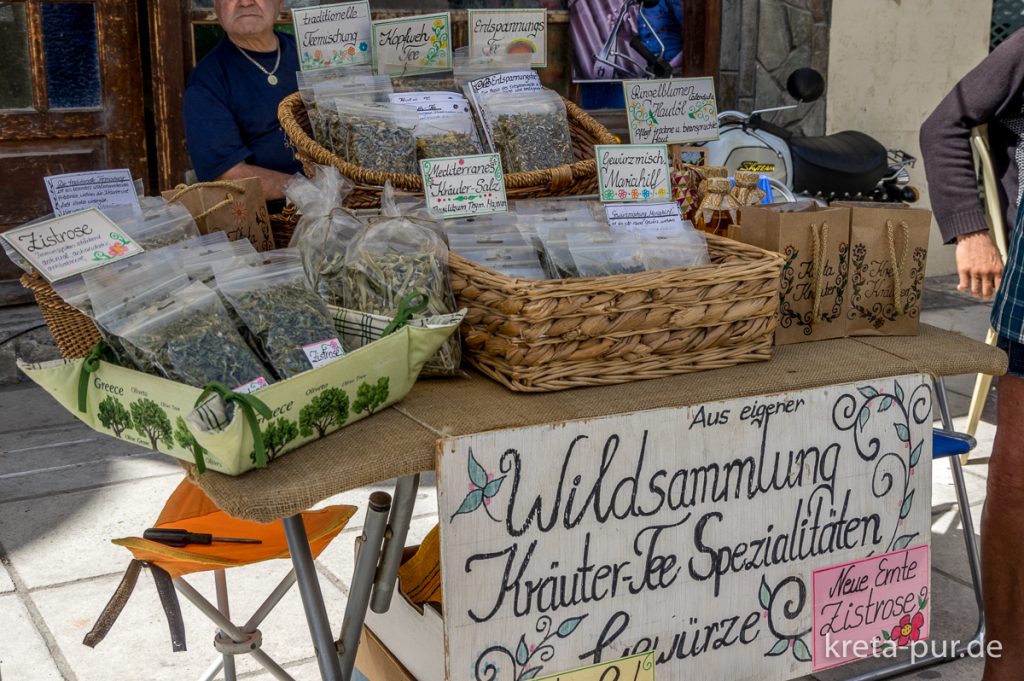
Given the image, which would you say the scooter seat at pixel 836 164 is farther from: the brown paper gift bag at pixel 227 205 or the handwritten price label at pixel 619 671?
the handwritten price label at pixel 619 671

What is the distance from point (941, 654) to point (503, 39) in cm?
164

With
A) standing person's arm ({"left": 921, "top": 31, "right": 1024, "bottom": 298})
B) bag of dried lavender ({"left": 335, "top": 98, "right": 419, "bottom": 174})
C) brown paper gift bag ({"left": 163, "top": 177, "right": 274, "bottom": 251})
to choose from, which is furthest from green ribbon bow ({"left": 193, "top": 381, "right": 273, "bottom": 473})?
standing person's arm ({"left": 921, "top": 31, "right": 1024, "bottom": 298})

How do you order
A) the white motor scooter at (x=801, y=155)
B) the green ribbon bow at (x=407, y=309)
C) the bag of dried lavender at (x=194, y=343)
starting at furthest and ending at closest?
1. the white motor scooter at (x=801, y=155)
2. the green ribbon bow at (x=407, y=309)
3. the bag of dried lavender at (x=194, y=343)

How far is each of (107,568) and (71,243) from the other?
153 centimetres

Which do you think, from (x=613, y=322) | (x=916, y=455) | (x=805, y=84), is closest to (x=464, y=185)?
(x=613, y=322)

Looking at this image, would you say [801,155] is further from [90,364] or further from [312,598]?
[90,364]

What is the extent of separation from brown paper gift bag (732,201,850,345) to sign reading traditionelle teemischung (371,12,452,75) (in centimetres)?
65

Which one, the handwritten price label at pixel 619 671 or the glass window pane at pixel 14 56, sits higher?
the glass window pane at pixel 14 56

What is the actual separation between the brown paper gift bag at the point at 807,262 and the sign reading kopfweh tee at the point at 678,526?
0.18 metres

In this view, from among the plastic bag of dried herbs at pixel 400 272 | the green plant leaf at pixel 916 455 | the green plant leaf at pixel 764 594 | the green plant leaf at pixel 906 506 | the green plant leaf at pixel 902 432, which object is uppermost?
the plastic bag of dried herbs at pixel 400 272

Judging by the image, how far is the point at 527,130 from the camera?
203 centimetres

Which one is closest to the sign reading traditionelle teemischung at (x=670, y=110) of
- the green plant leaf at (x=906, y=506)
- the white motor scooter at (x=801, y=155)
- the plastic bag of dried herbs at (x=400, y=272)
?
the plastic bag of dried herbs at (x=400, y=272)

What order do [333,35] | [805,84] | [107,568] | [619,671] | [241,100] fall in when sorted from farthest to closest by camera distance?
[805,84], [241,100], [107,568], [333,35], [619,671]

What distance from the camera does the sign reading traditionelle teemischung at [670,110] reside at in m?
2.07
